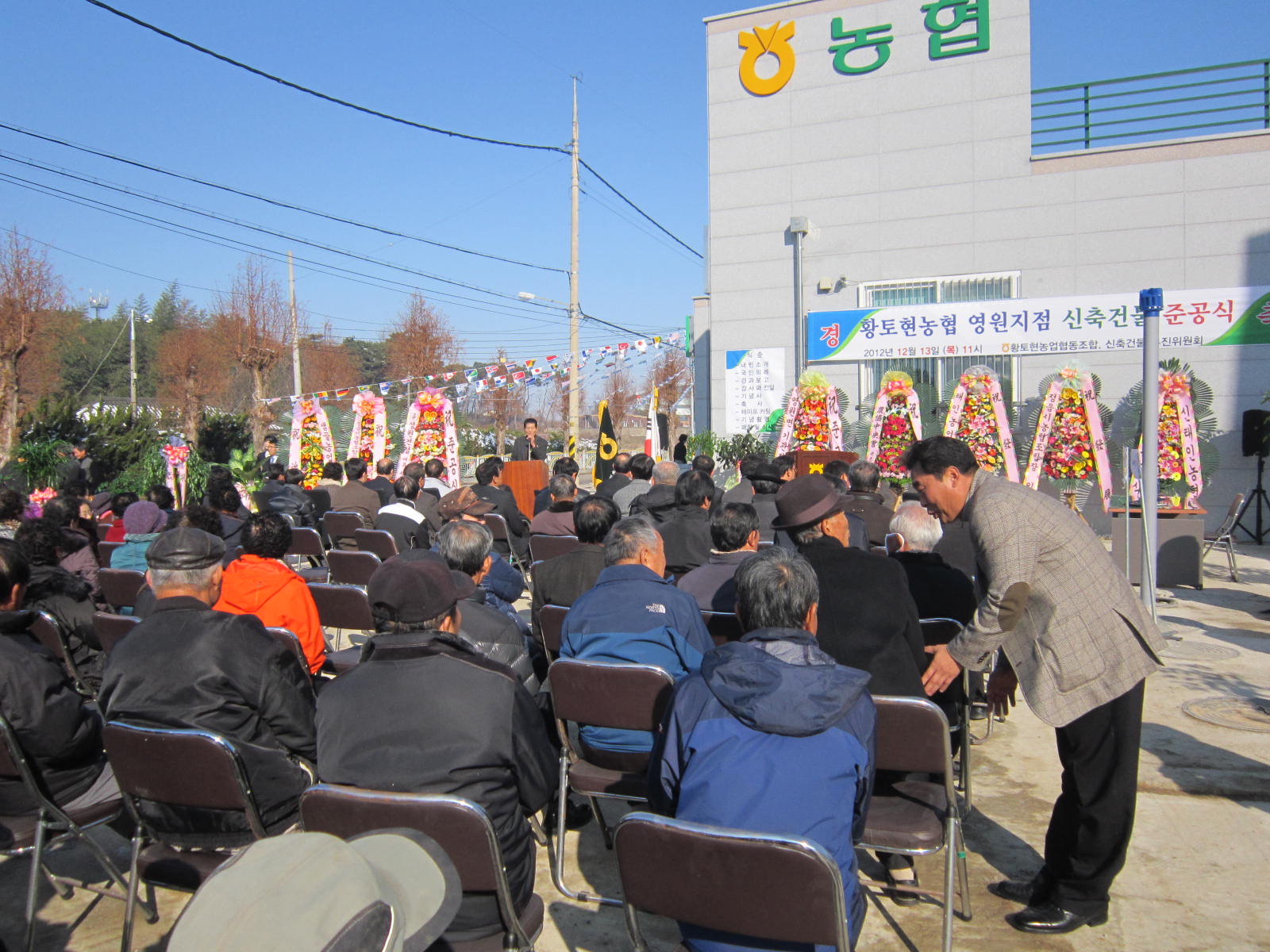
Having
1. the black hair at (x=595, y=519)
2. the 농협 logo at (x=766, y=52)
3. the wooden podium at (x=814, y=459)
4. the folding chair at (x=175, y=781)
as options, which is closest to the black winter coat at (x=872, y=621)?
the black hair at (x=595, y=519)

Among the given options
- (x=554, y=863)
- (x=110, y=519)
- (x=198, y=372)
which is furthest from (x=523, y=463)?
(x=198, y=372)

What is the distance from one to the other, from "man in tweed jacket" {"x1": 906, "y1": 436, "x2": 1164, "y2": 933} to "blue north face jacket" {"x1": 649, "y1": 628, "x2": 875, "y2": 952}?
105 centimetres

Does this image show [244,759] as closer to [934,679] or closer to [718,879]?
[718,879]

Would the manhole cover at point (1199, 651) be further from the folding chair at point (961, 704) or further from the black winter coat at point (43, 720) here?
the black winter coat at point (43, 720)

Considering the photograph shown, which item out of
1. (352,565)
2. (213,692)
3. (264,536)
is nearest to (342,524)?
(352,565)

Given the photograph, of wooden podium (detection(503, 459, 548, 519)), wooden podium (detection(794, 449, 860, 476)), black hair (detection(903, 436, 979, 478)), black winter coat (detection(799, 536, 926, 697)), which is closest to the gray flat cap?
black winter coat (detection(799, 536, 926, 697))

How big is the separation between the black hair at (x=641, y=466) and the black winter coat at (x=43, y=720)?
516cm

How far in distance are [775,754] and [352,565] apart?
14.9 ft

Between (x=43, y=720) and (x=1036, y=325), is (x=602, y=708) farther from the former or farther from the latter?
(x=1036, y=325)

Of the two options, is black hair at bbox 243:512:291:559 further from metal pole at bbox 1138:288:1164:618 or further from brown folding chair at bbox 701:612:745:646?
metal pole at bbox 1138:288:1164:618

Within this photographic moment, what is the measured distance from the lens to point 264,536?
4.01 meters

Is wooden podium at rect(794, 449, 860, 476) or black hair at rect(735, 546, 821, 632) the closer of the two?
black hair at rect(735, 546, 821, 632)

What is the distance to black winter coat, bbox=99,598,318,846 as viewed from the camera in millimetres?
2586

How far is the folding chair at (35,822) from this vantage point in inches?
104
